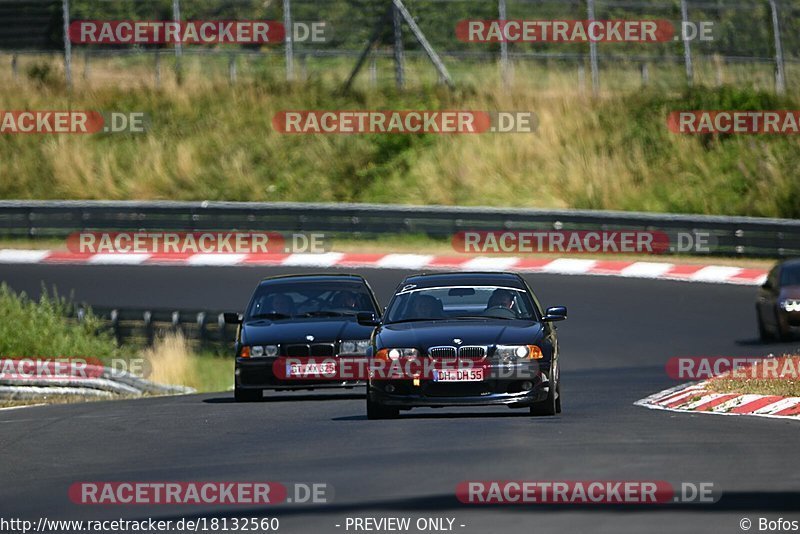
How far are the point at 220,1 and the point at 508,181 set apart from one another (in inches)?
345

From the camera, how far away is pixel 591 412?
15055mm

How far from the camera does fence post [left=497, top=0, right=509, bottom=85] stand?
34.8 metres

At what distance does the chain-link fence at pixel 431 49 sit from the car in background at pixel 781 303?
11121 mm

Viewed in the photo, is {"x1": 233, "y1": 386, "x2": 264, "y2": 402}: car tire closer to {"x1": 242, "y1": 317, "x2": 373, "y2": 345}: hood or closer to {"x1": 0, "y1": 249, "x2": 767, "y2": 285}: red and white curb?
{"x1": 242, "y1": 317, "x2": 373, "y2": 345}: hood

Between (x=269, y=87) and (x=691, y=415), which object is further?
(x=269, y=87)

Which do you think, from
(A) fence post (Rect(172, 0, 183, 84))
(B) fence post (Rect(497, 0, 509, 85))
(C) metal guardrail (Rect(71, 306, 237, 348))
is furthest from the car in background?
(A) fence post (Rect(172, 0, 183, 84))

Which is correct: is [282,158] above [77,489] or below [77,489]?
above

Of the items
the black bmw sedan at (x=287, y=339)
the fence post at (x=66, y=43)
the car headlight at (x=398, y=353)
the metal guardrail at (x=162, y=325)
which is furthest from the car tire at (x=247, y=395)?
the fence post at (x=66, y=43)

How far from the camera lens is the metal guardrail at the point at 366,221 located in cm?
2936

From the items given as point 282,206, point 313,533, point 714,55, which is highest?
point 714,55

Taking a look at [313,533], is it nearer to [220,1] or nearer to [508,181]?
[508,181]

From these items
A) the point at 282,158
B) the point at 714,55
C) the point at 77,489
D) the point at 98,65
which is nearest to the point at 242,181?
the point at 282,158

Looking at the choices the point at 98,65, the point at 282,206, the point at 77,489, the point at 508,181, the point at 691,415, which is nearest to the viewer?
the point at 77,489

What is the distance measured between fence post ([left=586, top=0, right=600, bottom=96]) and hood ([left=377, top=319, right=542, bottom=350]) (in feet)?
68.0
